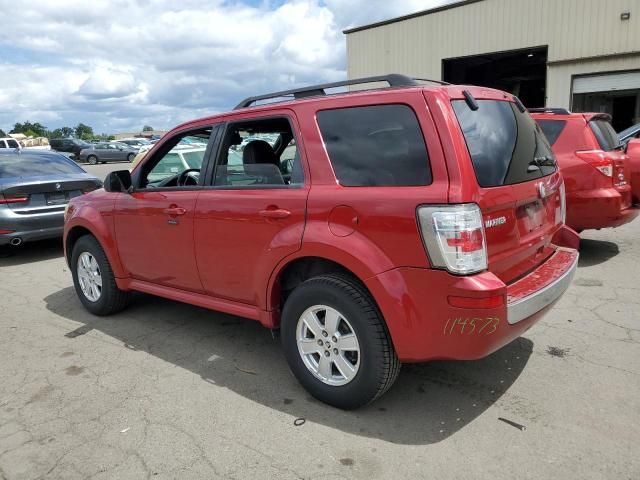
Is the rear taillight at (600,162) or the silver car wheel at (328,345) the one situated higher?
the rear taillight at (600,162)

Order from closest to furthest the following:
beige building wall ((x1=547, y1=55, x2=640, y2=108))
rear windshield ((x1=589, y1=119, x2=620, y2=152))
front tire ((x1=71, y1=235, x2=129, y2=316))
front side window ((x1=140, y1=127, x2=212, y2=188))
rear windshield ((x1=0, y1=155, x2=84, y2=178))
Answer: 1. front side window ((x1=140, y1=127, x2=212, y2=188))
2. front tire ((x1=71, y1=235, x2=129, y2=316))
3. rear windshield ((x1=589, y1=119, x2=620, y2=152))
4. rear windshield ((x1=0, y1=155, x2=84, y2=178))
5. beige building wall ((x1=547, y1=55, x2=640, y2=108))

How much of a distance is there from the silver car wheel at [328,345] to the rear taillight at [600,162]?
4250 millimetres

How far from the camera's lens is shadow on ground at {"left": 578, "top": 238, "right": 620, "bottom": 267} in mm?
6004

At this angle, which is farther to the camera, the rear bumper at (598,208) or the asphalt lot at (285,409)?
the rear bumper at (598,208)

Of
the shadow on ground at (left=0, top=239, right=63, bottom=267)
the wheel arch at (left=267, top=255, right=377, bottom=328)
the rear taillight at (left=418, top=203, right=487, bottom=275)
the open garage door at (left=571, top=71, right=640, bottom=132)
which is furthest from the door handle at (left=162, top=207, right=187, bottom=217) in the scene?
the open garage door at (left=571, top=71, right=640, bottom=132)

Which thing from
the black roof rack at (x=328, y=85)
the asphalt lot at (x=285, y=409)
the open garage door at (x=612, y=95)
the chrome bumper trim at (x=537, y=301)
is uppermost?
the open garage door at (x=612, y=95)

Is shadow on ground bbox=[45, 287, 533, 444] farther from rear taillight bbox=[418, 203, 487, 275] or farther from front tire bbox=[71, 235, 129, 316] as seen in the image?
rear taillight bbox=[418, 203, 487, 275]

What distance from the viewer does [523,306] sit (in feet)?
9.05

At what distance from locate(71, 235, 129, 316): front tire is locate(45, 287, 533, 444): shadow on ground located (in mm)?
130

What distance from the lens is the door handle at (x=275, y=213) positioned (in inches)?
125

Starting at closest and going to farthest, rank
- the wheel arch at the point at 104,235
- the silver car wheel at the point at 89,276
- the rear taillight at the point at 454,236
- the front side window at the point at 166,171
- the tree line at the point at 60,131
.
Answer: the rear taillight at the point at 454,236
the front side window at the point at 166,171
the wheel arch at the point at 104,235
the silver car wheel at the point at 89,276
the tree line at the point at 60,131

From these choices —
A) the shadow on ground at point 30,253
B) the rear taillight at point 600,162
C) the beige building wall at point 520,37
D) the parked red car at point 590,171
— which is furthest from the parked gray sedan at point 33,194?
the beige building wall at point 520,37

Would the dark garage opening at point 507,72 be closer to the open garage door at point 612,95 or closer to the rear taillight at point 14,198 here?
the open garage door at point 612,95

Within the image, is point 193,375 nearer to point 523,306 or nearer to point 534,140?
point 523,306
